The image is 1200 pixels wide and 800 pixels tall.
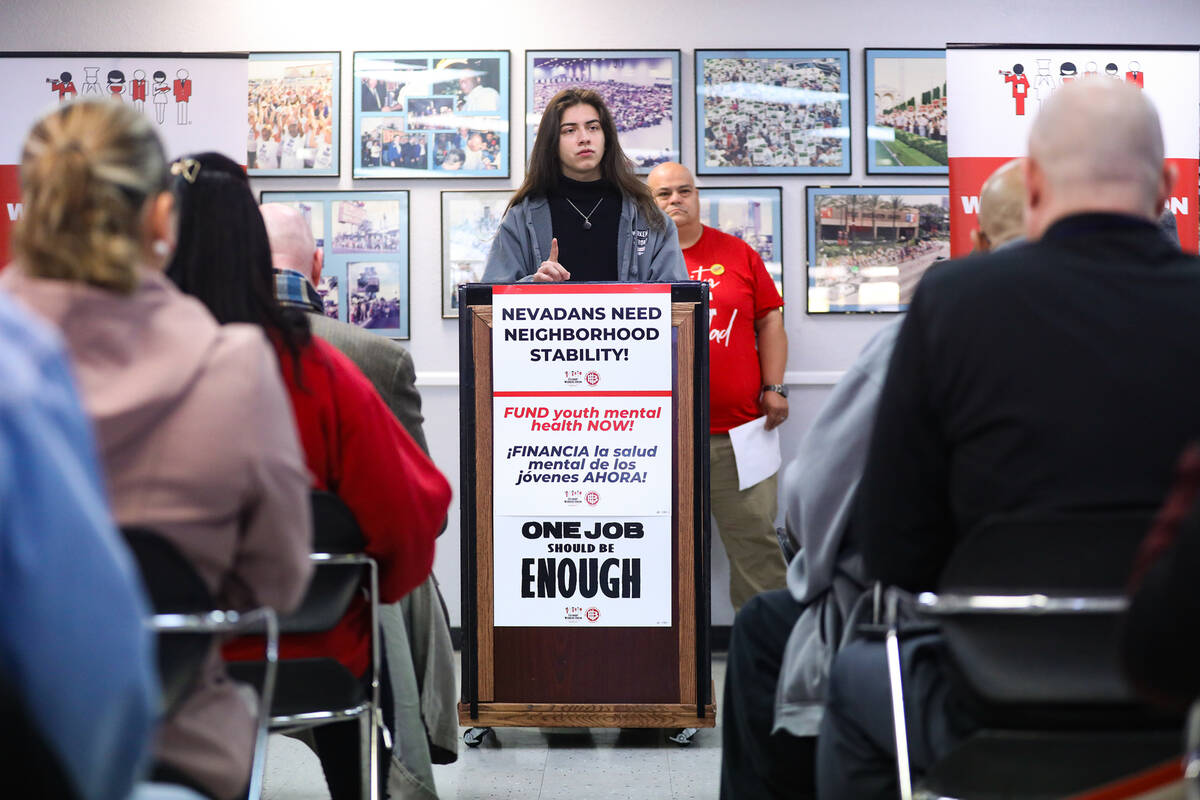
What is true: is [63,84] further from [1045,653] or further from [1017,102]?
[1045,653]

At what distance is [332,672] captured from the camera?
209cm

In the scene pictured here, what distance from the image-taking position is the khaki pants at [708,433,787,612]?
15.8 ft

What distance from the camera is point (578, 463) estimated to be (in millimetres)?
3418

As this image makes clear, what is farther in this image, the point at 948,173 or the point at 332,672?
the point at 948,173

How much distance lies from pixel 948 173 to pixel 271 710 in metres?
3.85

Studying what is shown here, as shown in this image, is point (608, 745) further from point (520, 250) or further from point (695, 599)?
point (520, 250)

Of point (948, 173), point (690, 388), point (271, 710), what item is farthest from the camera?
point (948, 173)

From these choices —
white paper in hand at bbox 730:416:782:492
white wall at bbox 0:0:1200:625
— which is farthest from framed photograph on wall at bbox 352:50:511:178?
white paper in hand at bbox 730:416:782:492

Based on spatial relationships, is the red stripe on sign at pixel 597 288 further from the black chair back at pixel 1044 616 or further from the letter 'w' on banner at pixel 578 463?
the black chair back at pixel 1044 616

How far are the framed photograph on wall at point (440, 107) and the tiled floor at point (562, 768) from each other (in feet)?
7.80

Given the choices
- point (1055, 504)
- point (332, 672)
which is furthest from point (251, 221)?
point (1055, 504)

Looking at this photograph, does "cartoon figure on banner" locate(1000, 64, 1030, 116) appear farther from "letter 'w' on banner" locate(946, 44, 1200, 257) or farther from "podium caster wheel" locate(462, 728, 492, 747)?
"podium caster wheel" locate(462, 728, 492, 747)

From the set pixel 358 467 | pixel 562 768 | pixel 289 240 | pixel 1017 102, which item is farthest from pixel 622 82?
pixel 358 467

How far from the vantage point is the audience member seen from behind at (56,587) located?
841mm
